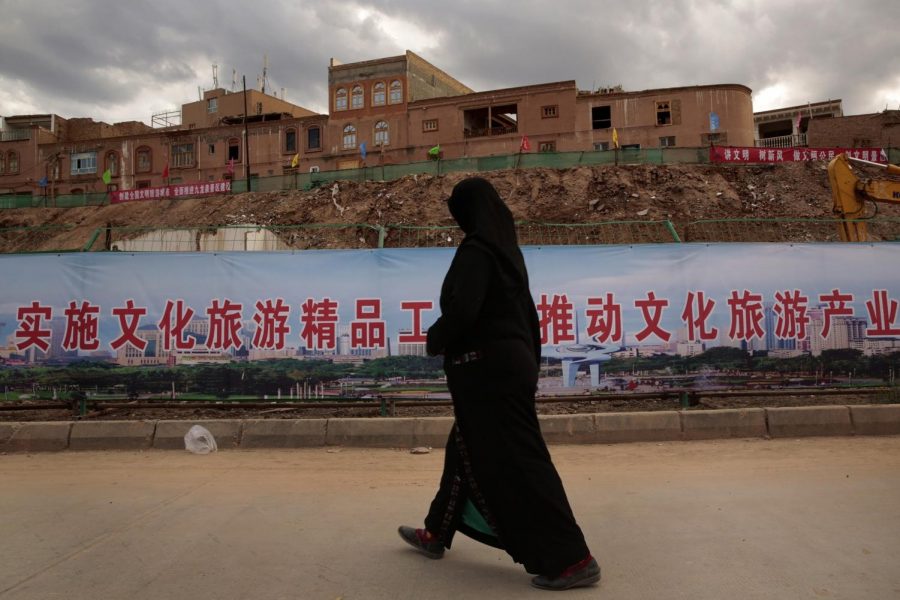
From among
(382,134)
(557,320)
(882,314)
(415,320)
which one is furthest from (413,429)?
(382,134)

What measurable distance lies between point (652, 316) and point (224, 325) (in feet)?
14.1

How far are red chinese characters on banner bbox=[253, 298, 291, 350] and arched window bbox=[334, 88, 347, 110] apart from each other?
42262 millimetres

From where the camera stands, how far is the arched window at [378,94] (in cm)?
4525

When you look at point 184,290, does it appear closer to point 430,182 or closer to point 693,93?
point 430,182

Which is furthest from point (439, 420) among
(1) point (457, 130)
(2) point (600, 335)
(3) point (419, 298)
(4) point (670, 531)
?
(1) point (457, 130)

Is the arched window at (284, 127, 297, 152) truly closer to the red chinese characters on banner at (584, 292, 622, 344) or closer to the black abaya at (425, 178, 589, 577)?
the red chinese characters on banner at (584, 292, 622, 344)

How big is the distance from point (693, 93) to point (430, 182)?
2055 cm

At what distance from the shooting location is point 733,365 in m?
6.57

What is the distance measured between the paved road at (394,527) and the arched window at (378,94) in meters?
42.3

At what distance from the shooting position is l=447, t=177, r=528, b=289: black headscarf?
304 centimetres

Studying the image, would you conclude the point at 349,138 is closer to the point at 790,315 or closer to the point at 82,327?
the point at 82,327

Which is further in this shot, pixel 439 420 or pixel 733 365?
pixel 733 365

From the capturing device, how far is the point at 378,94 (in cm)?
4538

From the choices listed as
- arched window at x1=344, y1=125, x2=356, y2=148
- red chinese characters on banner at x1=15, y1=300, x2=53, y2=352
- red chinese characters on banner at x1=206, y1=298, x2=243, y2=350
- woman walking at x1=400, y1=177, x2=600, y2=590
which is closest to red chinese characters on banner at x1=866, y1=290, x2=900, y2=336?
woman walking at x1=400, y1=177, x2=600, y2=590
